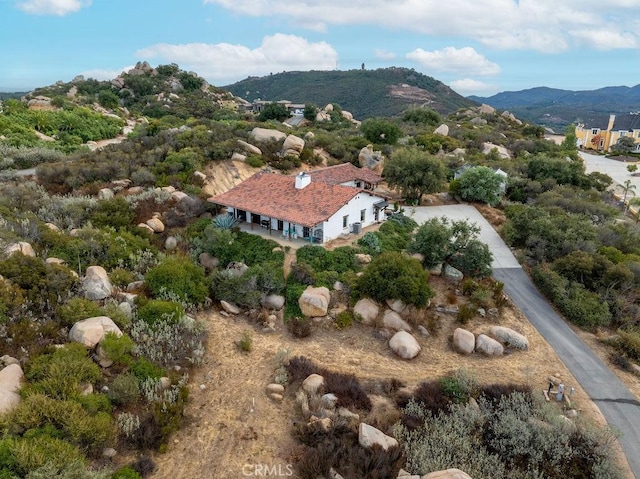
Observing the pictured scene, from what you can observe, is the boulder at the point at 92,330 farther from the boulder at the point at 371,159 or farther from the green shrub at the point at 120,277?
the boulder at the point at 371,159

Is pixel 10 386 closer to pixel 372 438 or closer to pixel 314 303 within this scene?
pixel 372 438

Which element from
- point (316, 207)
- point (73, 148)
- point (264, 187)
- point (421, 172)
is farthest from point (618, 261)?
point (73, 148)

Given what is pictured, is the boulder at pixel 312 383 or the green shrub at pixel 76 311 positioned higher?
the green shrub at pixel 76 311

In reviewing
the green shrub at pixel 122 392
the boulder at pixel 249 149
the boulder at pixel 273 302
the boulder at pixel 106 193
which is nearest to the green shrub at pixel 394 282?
the boulder at pixel 273 302

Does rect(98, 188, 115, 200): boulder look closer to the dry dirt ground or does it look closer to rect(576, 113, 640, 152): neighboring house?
the dry dirt ground

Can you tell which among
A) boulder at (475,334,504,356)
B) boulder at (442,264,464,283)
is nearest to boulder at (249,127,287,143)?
boulder at (442,264,464,283)

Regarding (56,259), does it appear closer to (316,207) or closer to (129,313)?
(129,313)

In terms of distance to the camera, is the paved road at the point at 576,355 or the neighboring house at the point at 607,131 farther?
the neighboring house at the point at 607,131

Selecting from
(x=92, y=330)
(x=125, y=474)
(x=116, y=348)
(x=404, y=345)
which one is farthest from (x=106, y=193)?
(x=404, y=345)

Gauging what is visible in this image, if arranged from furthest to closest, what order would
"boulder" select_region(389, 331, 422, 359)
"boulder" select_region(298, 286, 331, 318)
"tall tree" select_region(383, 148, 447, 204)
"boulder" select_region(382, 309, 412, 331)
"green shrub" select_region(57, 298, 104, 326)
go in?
"tall tree" select_region(383, 148, 447, 204) < "boulder" select_region(298, 286, 331, 318) < "boulder" select_region(382, 309, 412, 331) < "boulder" select_region(389, 331, 422, 359) < "green shrub" select_region(57, 298, 104, 326)
